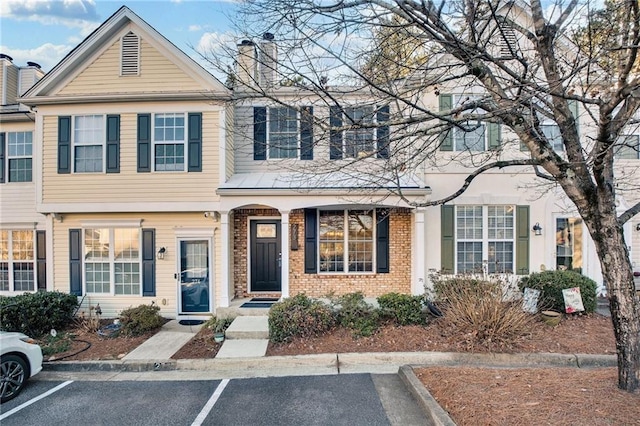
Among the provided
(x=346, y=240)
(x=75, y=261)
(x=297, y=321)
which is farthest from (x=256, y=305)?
(x=75, y=261)

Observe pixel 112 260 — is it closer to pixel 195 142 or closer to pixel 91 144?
pixel 91 144

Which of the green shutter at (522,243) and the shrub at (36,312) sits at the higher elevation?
the green shutter at (522,243)

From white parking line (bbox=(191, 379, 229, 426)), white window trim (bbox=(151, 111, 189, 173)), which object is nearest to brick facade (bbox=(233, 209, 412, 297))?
white window trim (bbox=(151, 111, 189, 173))

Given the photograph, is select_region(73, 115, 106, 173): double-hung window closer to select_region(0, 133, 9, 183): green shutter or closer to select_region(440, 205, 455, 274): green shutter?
select_region(0, 133, 9, 183): green shutter

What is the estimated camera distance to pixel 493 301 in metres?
6.15

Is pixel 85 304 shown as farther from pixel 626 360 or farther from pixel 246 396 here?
pixel 626 360

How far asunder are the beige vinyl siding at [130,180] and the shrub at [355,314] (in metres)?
4.27

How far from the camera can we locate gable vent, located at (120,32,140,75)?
8844mm

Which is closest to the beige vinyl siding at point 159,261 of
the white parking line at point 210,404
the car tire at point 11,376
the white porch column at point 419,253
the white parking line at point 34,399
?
the white parking line at point 34,399

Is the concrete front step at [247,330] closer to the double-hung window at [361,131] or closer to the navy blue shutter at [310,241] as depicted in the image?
the navy blue shutter at [310,241]

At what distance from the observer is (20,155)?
9766 mm

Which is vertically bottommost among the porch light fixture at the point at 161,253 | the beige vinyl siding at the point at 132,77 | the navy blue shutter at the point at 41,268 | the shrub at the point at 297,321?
the shrub at the point at 297,321

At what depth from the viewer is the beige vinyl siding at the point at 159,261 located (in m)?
8.95

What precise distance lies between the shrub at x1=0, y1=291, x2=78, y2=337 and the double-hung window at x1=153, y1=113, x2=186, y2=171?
3893 mm
